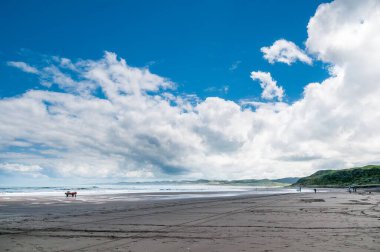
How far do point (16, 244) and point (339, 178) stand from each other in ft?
496

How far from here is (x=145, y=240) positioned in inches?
550

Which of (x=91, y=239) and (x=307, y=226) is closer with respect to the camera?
(x=91, y=239)

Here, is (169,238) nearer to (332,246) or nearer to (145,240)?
(145,240)

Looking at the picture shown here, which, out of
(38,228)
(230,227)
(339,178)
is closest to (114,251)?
(230,227)

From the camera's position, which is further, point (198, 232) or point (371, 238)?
point (198, 232)

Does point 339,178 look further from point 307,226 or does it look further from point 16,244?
point 16,244

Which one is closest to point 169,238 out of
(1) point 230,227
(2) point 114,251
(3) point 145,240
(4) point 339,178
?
(3) point 145,240

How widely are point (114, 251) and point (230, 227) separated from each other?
311 inches

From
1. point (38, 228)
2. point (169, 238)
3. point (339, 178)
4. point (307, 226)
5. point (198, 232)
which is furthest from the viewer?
point (339, 178)

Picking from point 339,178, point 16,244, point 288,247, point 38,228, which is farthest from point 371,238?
point 339,178

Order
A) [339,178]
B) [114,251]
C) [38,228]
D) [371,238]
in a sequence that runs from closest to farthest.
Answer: [114,251]
[371,238]
[38,228]
[339,178]

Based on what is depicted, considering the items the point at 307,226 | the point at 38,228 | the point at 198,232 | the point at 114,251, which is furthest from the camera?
the point at 38,228

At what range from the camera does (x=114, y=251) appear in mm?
11648

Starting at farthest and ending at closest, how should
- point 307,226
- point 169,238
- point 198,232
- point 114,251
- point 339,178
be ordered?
point 339,178, point 307,226, point 198,232, point 169,238, point 114,251
